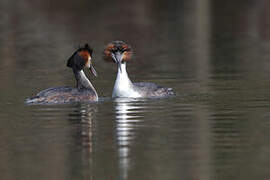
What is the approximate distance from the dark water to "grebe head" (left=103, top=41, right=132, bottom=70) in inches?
30.8

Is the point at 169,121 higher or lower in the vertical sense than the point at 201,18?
lower

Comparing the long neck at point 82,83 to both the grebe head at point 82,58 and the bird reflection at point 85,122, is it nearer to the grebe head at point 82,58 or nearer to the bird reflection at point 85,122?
the grebe head at point 82,58

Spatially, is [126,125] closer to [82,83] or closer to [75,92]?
[75,92]

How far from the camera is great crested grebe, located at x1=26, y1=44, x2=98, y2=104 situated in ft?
68.0

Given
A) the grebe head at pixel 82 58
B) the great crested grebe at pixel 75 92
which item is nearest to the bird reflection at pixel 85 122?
the great crested grebe at pixel 75 92

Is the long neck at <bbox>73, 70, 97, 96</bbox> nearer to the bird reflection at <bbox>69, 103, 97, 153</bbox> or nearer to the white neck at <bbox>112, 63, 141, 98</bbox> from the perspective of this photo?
the white neck at <bbox>112, 63, 141, 98</bbox>

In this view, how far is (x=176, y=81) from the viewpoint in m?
24.4

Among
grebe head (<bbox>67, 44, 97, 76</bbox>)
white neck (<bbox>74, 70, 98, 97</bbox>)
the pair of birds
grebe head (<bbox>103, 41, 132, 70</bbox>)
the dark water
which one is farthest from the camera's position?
grebe head (<bbox>103, 41, 132, 70</bbox>)

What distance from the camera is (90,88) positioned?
21.5 m

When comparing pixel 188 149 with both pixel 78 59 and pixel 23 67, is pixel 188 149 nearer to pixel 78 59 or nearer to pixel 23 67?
pixel 78 59

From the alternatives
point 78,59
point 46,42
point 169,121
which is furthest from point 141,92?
point 46,42

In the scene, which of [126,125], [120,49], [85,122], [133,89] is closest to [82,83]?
[133,89]

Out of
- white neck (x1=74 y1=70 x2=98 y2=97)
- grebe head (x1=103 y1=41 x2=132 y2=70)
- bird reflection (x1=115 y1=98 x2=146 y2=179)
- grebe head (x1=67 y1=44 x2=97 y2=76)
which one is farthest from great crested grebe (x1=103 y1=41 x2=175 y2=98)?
grebe head (x1=67 y1=44 x2=97 y2=76)

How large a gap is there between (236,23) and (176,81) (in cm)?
2354
